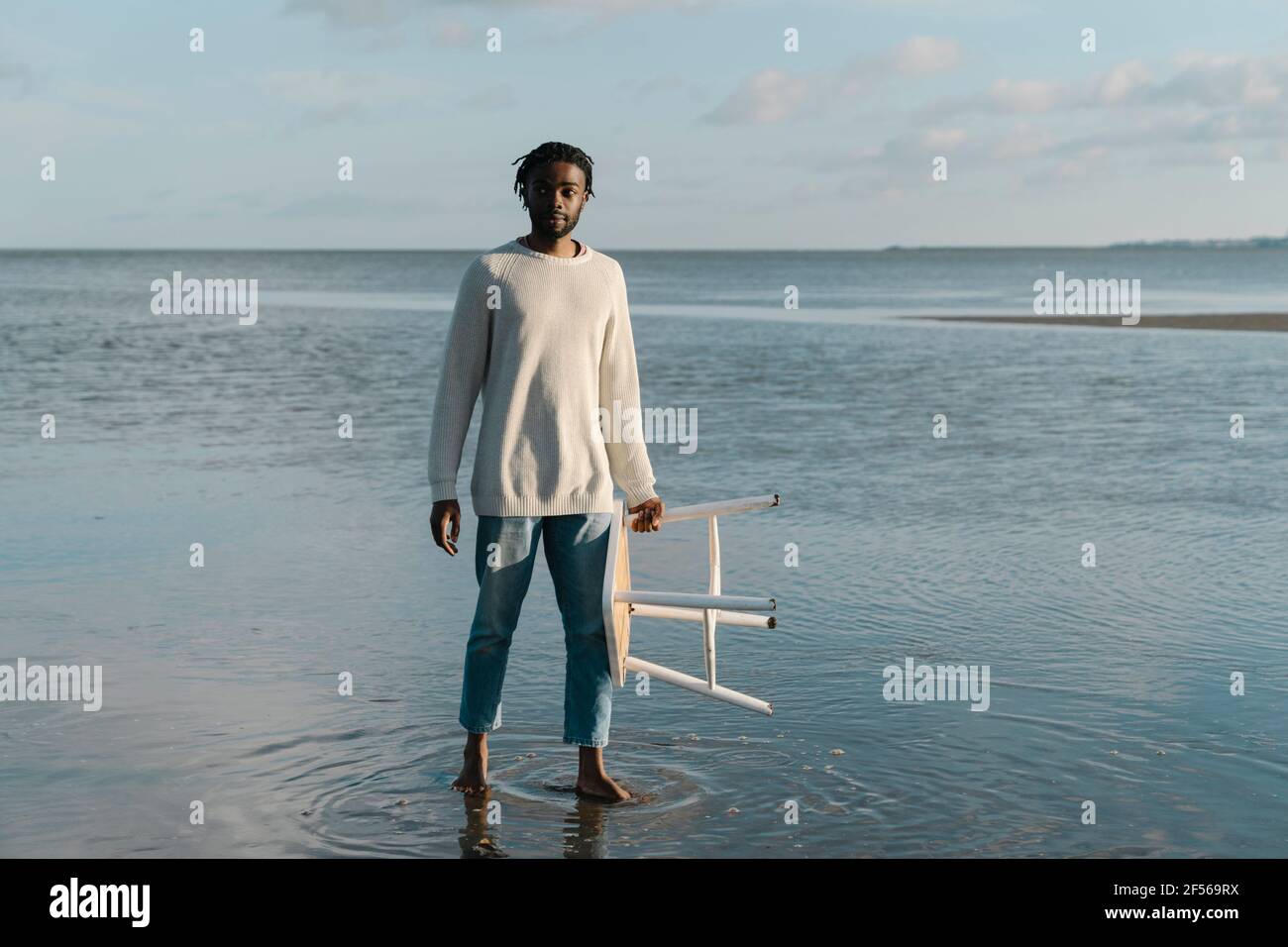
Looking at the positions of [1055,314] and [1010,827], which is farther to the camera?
[1055,314]

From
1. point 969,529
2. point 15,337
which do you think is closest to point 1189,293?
point 15,337

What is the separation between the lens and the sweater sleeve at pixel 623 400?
14.1ft

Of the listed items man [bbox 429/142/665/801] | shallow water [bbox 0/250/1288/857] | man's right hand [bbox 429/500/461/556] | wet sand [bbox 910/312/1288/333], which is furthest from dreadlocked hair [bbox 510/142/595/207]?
wet sand [bbox 910/312/1288/333]

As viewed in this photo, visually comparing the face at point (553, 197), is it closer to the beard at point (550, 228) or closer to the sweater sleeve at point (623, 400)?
the beard at point (550, 228)

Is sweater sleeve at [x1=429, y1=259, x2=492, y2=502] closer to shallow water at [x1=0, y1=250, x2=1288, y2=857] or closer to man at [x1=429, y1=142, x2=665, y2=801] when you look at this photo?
man at [x1=429, y1=142, x2=665, y2=801]

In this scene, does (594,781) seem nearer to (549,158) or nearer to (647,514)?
(647,514)

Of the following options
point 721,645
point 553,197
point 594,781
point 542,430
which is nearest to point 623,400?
point 542,430

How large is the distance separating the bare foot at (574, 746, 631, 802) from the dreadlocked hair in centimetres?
154

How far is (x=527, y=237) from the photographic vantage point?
168 inches

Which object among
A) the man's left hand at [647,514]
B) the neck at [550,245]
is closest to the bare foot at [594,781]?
the man's left hand at [647,514]

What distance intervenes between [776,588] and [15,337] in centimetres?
2167

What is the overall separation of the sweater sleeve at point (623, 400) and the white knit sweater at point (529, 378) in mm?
15
